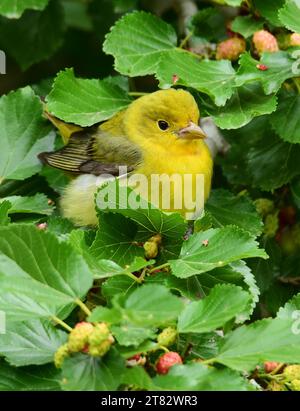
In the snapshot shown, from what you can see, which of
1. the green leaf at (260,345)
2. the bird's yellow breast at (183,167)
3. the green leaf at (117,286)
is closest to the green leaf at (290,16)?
the bird's yellow breast at (183,167)

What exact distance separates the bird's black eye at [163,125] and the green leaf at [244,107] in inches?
17.2

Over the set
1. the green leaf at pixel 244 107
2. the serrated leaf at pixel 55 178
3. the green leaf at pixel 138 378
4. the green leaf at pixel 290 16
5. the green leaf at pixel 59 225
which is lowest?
the serrated leaf at pixel 55 178

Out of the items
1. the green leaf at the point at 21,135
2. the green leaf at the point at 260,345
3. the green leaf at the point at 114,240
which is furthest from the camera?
the green leaf at the point at 21,135

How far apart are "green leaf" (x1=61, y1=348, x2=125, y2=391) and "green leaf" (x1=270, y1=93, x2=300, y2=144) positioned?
159 centimetres

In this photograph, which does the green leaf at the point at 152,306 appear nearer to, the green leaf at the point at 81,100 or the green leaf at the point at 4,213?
the green leaf at the point at 4,213

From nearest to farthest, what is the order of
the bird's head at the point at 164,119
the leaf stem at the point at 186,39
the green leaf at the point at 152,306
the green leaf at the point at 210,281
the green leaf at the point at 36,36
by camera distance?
the green leaf at the point at 152,306
the green leaf at the point at 210,281
the bird's head at the point at 164,119
the leaf stem at the point at 186,39
the green leaf at the point at 36,36

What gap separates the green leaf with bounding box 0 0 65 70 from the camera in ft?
16.0

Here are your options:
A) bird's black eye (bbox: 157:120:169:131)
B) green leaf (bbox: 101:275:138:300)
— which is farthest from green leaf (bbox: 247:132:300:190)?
green leaf (bbox: 101:275:138:300)

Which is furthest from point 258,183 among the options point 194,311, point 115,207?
point 194,311

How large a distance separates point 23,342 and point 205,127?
2.10 m

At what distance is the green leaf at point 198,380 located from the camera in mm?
2352

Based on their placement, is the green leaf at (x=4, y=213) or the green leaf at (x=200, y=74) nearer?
the green leaf at (x=4, y=213)

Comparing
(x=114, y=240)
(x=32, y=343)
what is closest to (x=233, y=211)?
(x=114, y=240)

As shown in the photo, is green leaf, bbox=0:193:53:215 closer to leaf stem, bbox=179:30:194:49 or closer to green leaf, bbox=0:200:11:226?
green leaf, bbox=0:200:11:226
